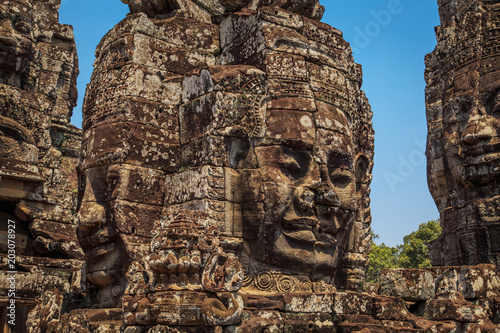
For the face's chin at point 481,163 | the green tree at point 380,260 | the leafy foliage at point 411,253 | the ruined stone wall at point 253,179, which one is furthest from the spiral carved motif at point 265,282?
the green tree at point 380,260

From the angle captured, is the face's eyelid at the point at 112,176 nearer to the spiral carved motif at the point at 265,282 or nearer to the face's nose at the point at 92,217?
the face's nose at the point at 92,217

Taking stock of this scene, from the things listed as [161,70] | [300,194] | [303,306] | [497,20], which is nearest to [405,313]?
[303,306]

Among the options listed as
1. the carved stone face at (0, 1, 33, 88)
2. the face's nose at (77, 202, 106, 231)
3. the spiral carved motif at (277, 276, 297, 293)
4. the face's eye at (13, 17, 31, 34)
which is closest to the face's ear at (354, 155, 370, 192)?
the spiral carved motif at (277, 276, 297, 293)

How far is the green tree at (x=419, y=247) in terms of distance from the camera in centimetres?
3688

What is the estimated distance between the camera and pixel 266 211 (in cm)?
821

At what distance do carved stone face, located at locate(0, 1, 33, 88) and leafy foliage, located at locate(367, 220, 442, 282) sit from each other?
2770 cm

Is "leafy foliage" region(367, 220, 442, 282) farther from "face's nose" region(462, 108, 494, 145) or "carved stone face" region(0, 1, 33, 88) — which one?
"carved stone face" region(0, 1, 33, 88)

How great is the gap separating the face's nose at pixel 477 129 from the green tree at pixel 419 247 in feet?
85.2

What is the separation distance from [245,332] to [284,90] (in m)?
3.63

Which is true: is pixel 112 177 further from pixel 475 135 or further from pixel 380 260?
pixel 380 260

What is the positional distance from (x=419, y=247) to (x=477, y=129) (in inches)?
1048

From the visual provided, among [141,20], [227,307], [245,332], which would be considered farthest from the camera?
[141,20]

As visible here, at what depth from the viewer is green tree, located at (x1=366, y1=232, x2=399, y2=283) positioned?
38656 millimetres

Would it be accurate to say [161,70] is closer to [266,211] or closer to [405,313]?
[266,211]
